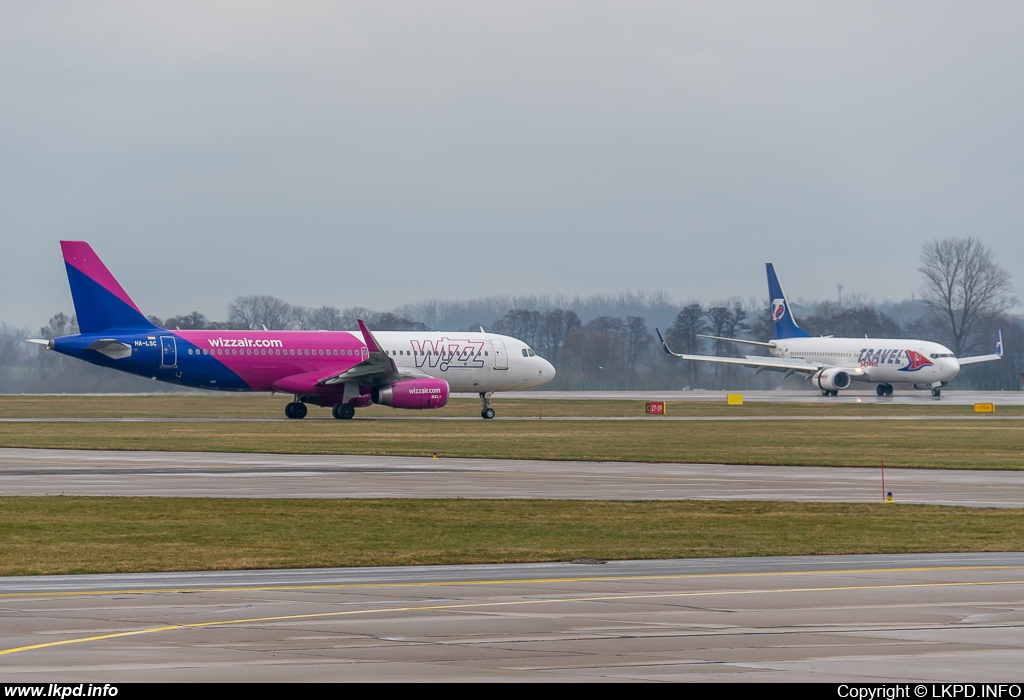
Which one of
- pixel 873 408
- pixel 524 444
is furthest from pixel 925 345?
pixel 524 444

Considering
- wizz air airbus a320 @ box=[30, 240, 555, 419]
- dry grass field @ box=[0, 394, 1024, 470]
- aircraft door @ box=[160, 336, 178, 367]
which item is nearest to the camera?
dry grass field @ box=[0, 394, 1024, 470]

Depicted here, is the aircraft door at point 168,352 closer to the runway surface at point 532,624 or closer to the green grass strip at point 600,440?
the green grass strip at point 600,440

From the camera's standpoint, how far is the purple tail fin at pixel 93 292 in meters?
56.5

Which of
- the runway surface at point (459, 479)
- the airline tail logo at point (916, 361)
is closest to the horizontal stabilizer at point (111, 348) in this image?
the runway surface at point (459, 479)

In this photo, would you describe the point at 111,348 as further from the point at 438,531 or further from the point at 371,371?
the point at 438,531

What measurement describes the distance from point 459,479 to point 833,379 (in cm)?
Answer: 7092

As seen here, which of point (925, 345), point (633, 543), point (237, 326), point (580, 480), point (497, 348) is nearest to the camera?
point (633, 543)

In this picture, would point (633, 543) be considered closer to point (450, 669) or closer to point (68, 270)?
point (450, 669)

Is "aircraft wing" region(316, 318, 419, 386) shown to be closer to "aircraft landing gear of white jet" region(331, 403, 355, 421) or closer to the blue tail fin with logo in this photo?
"aircraft landing gear of white jet" region(331, 403, 355, 421)

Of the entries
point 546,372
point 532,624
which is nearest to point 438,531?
point 532,624

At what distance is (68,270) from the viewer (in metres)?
56.4

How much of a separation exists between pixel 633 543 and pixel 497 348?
45.4 metres

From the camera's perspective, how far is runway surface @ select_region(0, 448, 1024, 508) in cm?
2661

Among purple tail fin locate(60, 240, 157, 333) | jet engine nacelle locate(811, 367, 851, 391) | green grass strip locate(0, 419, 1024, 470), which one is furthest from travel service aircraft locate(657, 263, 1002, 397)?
purple tail fin locate(60, 240, 157, 333)
